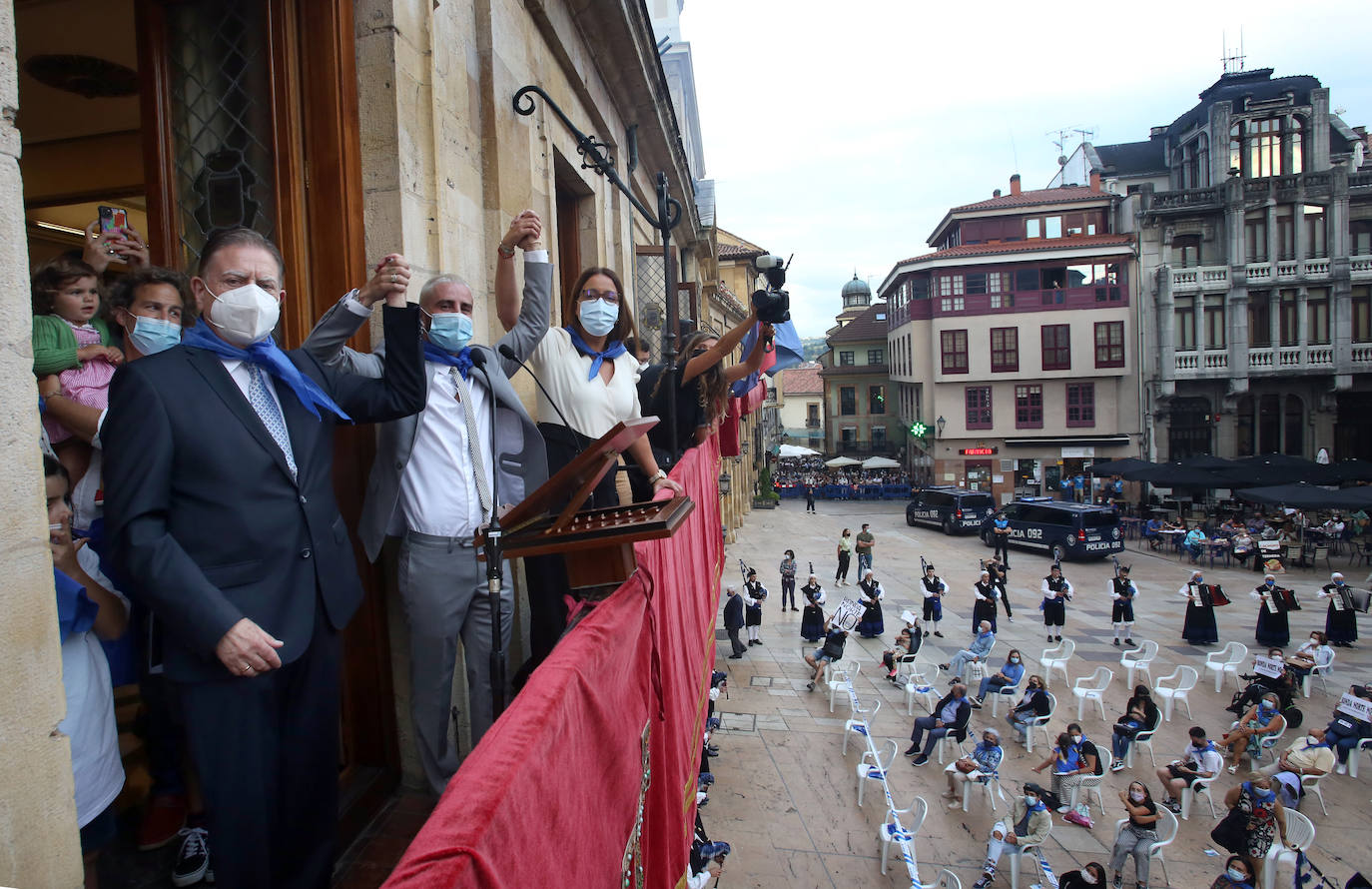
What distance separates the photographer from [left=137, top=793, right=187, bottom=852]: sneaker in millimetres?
2809

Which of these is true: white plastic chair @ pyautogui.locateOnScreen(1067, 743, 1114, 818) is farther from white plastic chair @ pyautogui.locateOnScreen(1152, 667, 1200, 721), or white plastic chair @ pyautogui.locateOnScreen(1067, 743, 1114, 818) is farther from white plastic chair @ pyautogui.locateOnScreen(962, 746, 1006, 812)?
white plastic chair @ pyautogui.locateOnScreen(1152, 667, 1200, 721)

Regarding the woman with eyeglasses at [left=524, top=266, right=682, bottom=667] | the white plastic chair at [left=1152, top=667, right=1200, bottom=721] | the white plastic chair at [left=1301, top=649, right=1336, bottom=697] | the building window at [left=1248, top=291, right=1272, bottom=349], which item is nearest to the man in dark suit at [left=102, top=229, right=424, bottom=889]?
the woman with eyeglasses at [left=524, top=266, right=682, bottom=667]

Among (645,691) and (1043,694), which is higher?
(645,691)

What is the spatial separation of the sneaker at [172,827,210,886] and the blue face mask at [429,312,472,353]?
2.08 metres

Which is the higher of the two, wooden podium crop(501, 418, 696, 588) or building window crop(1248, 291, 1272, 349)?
building window crop(1248, 291, 1272, 349)

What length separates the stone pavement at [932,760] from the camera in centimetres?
804

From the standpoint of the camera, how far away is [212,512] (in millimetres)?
2146

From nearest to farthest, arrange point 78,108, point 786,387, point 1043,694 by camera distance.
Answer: point 78,108, point 1043,694, point 786,387

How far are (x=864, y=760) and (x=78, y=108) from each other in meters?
10.7

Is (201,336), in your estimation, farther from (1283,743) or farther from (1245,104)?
(1245,104)

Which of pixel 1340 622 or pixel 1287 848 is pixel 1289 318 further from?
pixel 1287 848

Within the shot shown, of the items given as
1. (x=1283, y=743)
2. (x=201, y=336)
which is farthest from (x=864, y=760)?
(x=201, y=336)

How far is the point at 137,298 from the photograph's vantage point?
2654 millimetres

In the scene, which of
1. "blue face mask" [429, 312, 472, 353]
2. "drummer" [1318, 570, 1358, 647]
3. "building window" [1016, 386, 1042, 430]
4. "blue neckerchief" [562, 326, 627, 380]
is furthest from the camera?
Result: "building window" [1016, 386, 1042, 430]
